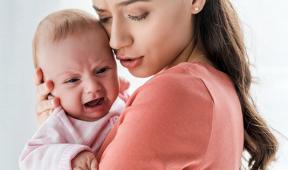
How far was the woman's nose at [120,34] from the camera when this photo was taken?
3.85ft

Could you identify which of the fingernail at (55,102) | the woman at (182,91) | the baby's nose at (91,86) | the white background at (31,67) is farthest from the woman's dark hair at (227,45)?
the white background at (31,67)

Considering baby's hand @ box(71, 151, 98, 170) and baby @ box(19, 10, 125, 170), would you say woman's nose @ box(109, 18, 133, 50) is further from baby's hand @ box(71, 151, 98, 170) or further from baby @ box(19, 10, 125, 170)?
baby's hand @ box(71, 151, 98, 170)

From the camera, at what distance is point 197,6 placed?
1241mm

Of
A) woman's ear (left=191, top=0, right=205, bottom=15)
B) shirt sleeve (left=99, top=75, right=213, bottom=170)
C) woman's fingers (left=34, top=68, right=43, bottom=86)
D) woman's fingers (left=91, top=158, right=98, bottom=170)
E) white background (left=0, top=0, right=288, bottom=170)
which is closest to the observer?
shirt sleeve (left=99, top=75, right=213, bottom=170)

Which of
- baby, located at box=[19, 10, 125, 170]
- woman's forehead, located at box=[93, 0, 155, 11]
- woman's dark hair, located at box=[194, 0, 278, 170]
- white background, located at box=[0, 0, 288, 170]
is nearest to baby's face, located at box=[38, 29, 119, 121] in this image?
baby, located at box=[19, 10, 125, 170]

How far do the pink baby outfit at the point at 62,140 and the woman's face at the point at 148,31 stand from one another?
0.58 ft

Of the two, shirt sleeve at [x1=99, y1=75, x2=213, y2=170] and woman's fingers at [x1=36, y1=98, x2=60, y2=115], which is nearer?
shirt sleeve at [x1=99, y1=75, x2=213, y2=170]

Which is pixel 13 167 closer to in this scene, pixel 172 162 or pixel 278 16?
pixel 278 16

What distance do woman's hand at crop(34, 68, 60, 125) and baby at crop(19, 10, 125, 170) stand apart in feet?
0.05

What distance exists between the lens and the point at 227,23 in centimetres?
134

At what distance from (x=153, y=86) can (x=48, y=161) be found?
31 cm

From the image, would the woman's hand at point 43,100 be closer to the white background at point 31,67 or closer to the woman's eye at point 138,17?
the woman's eye at point 138,17

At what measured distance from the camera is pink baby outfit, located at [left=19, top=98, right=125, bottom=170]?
3.79 feet


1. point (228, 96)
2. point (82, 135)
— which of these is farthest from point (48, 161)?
point (228, 96)
